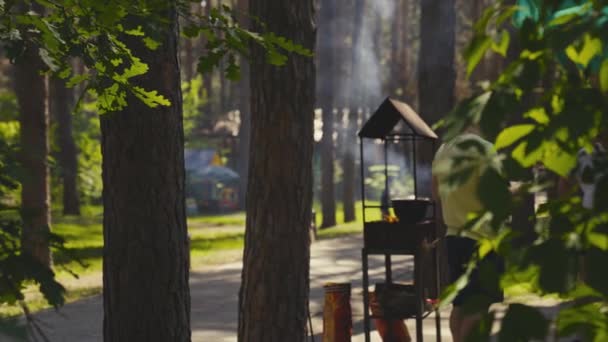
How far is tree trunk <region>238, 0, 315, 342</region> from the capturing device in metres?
8.06

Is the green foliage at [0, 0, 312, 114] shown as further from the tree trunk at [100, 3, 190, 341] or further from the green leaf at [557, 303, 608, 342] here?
the green leaf at [557, 303, 608, 342]

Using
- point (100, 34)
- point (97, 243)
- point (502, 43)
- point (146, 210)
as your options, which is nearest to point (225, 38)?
point (100, 34)

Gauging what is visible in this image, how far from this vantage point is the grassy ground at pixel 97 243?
1590cm

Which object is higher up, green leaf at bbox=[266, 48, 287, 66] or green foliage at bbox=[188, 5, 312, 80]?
green foliage at bbox=[188, 5, 312, 80]

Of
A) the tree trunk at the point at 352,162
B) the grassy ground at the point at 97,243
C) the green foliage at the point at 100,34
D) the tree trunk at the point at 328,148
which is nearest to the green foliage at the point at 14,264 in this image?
the green foliage at the point at 100,34

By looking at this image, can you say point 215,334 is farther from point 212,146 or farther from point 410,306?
point 212,146

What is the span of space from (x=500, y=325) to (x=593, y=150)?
0.41 meters

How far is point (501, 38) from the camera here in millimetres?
2398

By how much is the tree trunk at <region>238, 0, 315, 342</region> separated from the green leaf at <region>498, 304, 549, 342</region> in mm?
5911

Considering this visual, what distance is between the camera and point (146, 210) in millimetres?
6820

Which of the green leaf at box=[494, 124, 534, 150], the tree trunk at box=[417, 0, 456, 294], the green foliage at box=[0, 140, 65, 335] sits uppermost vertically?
the tree trunk at box=[417, 0, 456, 294]

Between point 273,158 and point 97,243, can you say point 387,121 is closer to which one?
point 273,158

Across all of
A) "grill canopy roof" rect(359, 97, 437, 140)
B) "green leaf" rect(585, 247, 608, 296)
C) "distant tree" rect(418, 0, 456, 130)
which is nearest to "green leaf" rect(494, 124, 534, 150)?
"green leaf" rect(585, 247, 608, 296)

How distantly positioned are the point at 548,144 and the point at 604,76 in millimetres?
175
